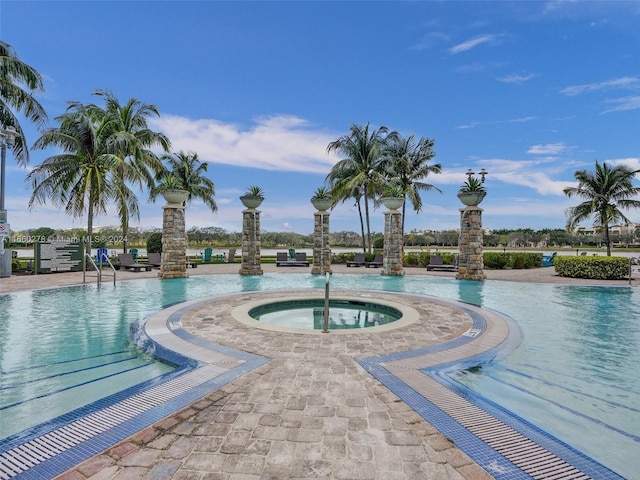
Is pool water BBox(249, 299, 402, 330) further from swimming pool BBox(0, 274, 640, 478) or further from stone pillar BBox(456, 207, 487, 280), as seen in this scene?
stone pillar BBox(456, 207, 487, 280)

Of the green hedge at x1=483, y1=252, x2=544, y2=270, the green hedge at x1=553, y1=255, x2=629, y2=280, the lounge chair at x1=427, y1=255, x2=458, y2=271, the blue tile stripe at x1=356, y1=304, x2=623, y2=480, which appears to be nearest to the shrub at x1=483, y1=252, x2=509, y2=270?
the green hedge at x1=483, y1=252, x2=544, y2=270

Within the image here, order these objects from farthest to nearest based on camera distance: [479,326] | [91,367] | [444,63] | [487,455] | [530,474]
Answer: [444,63] < [479,326] < [91,367] < [487,455] < [530,474]

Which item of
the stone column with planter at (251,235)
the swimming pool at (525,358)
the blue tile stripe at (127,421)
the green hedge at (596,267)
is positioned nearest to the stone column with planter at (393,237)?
the stone column with planter at (251,235)

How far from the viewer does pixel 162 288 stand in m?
12.8

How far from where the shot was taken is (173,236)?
15.7 m

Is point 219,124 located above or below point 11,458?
above

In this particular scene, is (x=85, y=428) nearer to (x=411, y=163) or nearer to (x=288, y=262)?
(x=288, y=262)

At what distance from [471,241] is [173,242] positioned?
1404cm

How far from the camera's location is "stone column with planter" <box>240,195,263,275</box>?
57.5 ft

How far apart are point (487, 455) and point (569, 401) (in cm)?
215

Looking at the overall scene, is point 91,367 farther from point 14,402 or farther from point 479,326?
point 479,326

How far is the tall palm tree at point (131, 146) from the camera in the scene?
18.8 meters

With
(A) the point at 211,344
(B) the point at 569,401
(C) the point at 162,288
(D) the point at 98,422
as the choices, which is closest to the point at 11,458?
(D) the point at 98,422

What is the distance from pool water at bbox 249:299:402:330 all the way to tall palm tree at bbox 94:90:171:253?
46.2 ft
